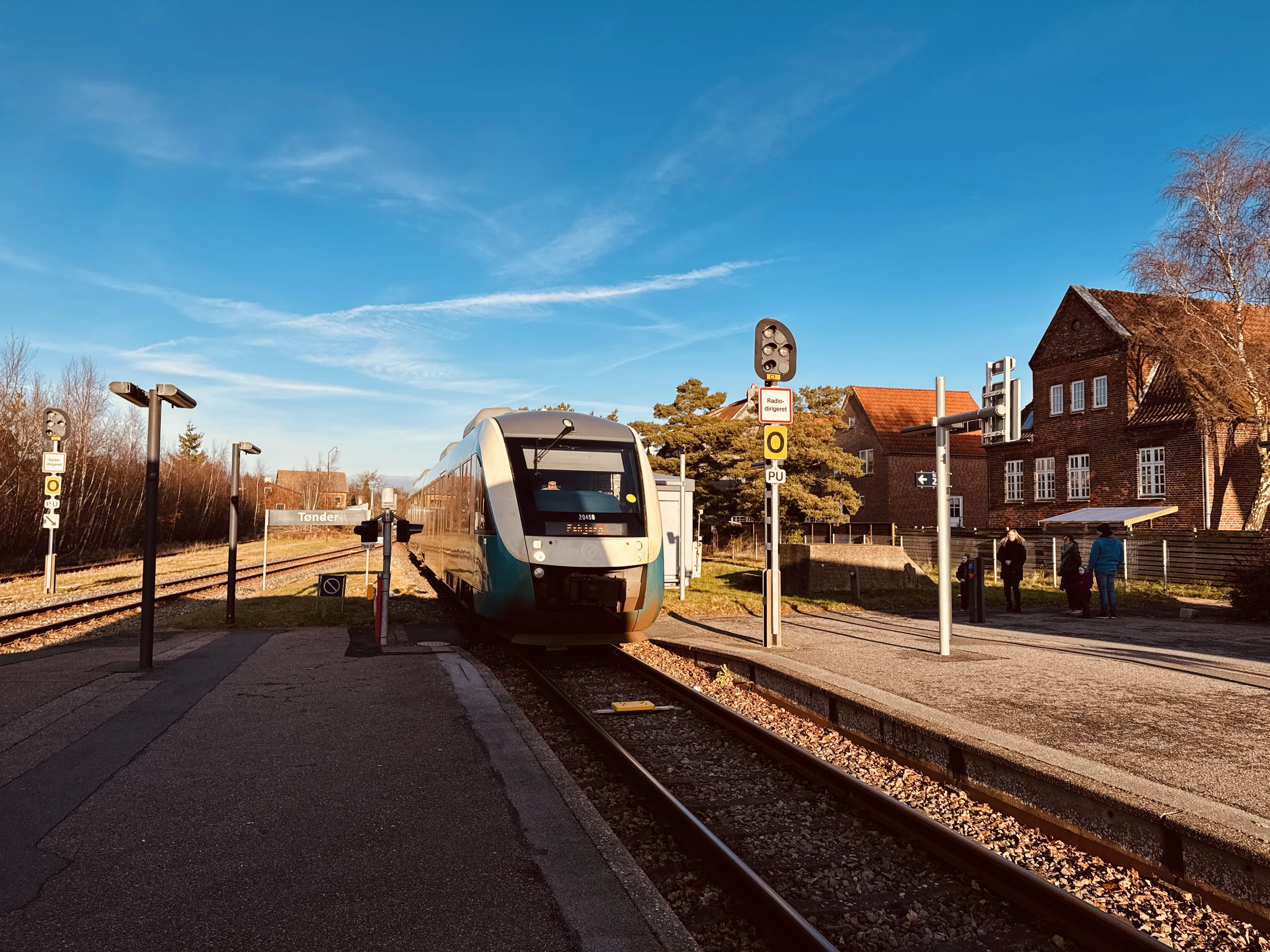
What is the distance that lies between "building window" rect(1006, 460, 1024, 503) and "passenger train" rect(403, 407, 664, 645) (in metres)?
31.5

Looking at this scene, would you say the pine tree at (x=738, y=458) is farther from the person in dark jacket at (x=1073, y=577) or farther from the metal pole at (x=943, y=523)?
the metal pole at (x=943, y=523)

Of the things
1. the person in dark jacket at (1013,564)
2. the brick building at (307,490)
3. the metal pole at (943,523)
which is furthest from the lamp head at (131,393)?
the brick building at (307,490)

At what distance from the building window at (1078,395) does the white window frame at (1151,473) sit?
3657 millimetres

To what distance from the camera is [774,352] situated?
1184 cm

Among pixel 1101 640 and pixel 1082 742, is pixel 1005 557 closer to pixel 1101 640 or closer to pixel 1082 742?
pixel 1101 640

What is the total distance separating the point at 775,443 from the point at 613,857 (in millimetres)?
7611

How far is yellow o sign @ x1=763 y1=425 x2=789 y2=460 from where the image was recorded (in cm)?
1138

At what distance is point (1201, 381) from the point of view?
30281mm

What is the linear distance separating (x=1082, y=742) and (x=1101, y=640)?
6.88 m

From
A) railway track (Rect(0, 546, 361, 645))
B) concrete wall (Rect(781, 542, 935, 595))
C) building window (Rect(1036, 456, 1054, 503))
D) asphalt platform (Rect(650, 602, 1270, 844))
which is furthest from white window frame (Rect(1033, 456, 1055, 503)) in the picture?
railway track (Rect(0, 546, 361, 645))

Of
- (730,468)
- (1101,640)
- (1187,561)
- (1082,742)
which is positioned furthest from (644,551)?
(730,468)

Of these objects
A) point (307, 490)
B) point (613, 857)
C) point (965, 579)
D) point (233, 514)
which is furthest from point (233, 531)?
point (307, 490)

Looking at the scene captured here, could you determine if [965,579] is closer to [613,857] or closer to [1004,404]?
[1004,404]

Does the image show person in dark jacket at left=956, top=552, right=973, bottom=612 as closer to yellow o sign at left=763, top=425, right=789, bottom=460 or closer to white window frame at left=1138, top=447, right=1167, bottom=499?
yellow o sign at left=763, top=425, right=789, bottom=460
